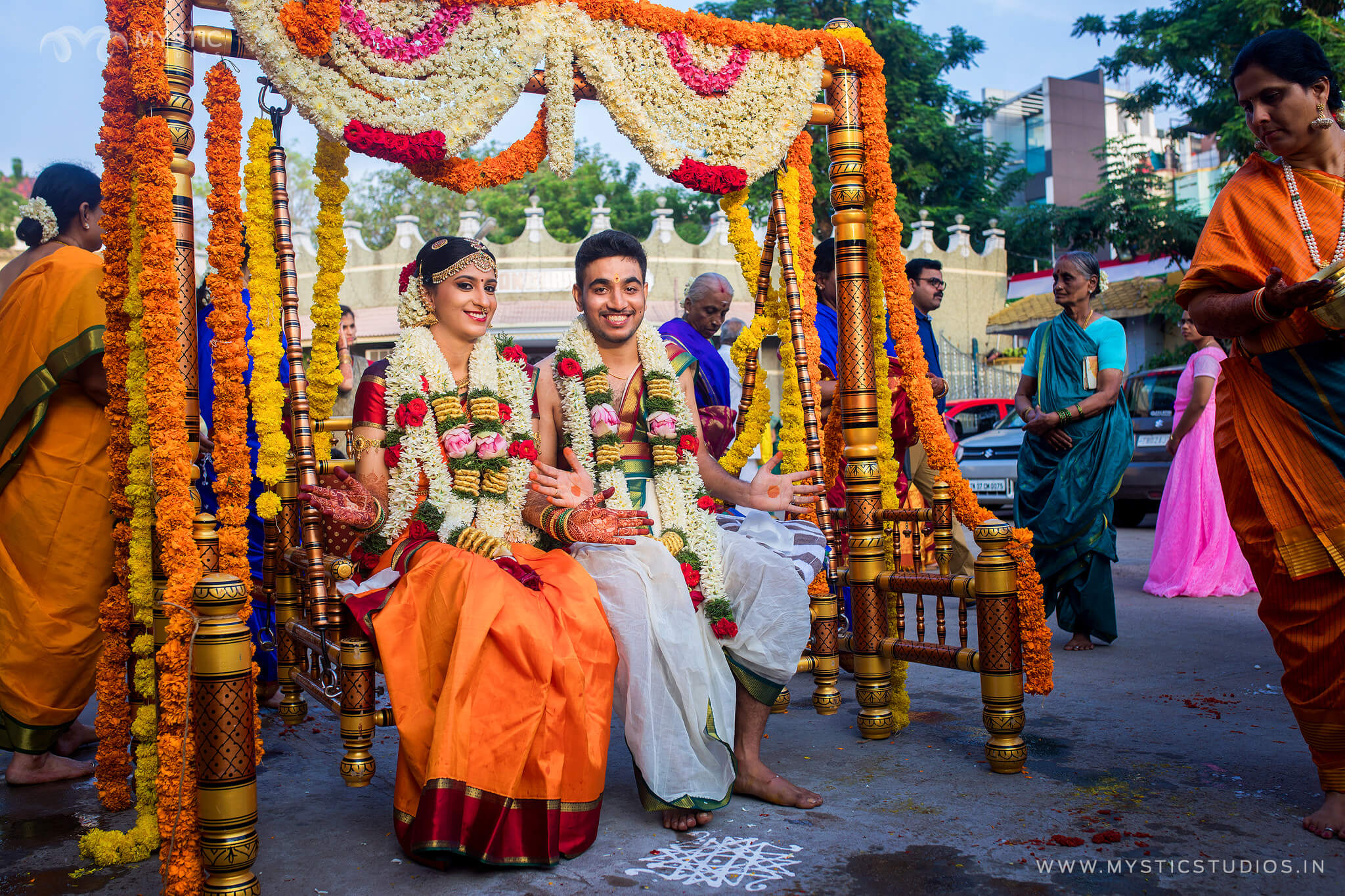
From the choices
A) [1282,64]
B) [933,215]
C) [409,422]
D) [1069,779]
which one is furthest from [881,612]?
[933,215]

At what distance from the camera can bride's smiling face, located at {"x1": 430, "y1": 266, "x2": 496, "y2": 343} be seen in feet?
11.7

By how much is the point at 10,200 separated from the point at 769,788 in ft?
128

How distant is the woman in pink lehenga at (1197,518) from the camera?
23.8 feet

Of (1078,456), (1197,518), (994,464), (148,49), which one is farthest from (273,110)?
(994,464)

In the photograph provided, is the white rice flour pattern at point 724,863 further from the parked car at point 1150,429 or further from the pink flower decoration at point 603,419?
the parked car at point 1150,429

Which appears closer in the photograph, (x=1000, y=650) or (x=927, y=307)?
(x=1000, y=650)

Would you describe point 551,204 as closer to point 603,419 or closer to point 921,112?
point 921,112

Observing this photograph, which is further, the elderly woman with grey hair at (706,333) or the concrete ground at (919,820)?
the elderly woman with grey hair at (706,333)

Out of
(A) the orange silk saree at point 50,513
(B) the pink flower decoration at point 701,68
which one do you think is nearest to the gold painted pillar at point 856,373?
(B) the pink flower decoration at point 701,68

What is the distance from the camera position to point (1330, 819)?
9.43 feet

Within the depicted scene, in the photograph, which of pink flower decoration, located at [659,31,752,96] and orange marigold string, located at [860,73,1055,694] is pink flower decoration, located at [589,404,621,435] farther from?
pink flower decoration, located at [659,31,752,96]

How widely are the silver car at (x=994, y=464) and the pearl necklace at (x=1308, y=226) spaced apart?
7.83 meters

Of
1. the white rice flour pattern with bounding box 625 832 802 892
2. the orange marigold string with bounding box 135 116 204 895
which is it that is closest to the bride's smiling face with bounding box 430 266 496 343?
the orange marigold string with bounding box 135 116 204 895

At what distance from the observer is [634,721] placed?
10.1 ft
